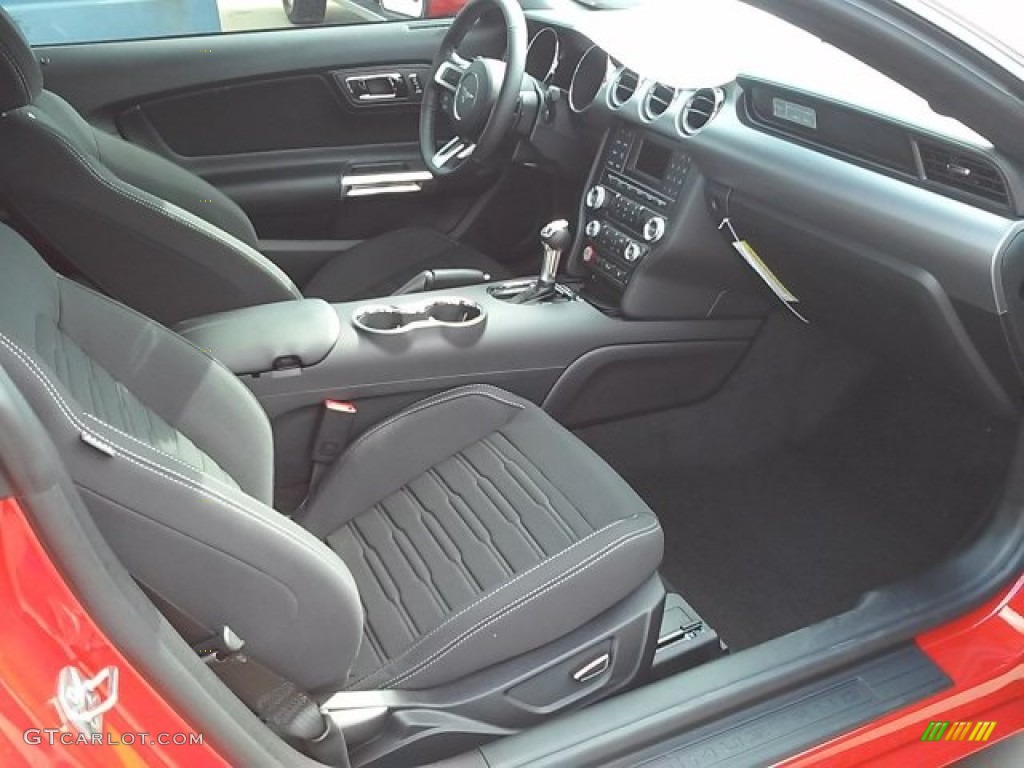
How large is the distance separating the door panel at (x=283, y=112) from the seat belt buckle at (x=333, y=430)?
1.04m

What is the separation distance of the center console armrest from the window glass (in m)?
1.13

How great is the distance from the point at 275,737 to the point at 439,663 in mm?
266

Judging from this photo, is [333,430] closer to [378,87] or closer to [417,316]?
[417,316]

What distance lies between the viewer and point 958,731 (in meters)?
1.33

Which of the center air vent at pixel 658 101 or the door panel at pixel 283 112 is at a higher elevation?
the center air vent at pixel 658 101

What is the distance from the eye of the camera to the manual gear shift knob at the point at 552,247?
1868 mm

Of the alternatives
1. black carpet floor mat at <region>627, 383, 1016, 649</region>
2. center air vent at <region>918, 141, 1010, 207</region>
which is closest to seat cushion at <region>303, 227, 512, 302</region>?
black carpet floor mat at <region>627, 383, 1016, 649</region>

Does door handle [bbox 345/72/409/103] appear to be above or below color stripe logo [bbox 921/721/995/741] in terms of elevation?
above

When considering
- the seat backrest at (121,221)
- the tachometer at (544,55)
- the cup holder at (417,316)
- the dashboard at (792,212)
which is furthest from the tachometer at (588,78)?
the seat backrest at (121,221)

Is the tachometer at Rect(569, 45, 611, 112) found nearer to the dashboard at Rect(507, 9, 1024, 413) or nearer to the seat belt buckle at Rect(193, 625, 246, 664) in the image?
the dashboard at Rect(507, 9, 1024, 413)

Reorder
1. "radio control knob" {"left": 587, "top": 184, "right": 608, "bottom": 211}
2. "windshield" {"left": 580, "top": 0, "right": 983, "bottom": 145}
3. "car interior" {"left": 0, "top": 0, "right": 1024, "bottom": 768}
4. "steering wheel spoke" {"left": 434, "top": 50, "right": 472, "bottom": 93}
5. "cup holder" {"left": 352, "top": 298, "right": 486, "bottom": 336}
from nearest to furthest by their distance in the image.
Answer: "car interior" {"left": 0, "top": 0, "right": 1024, "bottom": 768} < "windshield" {"left": 580, "top": 0, "right": 983, "bottom": 145} < "cup holder" {"left": 352, "top": 298, "right": 486, "bottom": 336} < "radio control knob" {"left": 587, "top": 184, "right": 608, "bottom": 211} < "steering wheel spoke" {"left": 434, "top": 50, "right": 472, "bottom": 93}

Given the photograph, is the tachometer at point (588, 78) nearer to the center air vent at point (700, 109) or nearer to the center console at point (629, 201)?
the center console at point (629, 201)

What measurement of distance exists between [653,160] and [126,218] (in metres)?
1.00

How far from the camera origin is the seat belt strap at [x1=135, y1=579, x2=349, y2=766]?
1060 mm
